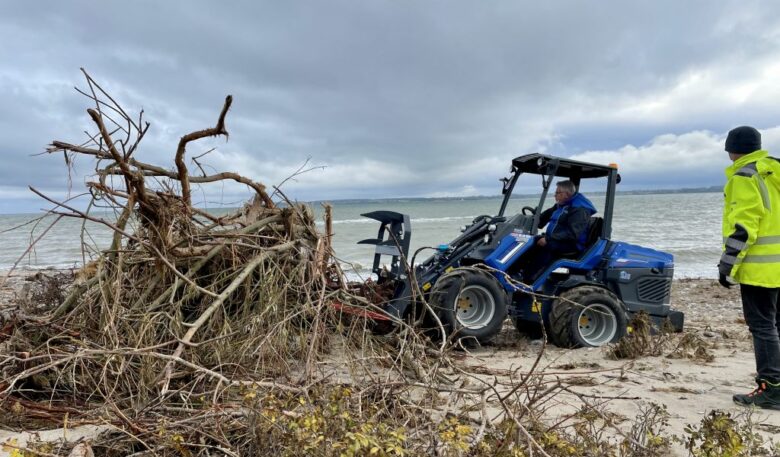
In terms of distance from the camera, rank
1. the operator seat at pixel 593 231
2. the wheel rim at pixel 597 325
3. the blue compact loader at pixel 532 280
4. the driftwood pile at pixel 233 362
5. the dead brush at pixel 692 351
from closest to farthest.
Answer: the driftwood pile at pixel 233 362, the dead brush at pixel 692 351, the blue compact loader at pixel 532 280, the wheel rim at pixel 597 325, the operator seat at pixel 593 231

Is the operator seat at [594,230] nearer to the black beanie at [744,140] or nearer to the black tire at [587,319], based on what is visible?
the black tire at [587,319]

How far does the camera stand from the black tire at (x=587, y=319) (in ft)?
18.3

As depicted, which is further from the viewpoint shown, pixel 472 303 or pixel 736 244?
pixel 472 303

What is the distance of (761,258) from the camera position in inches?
147

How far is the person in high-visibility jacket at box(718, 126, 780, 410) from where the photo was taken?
12.1 feet

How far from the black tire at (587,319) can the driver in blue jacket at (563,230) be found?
502mm

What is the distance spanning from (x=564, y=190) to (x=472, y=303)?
5.82 ft

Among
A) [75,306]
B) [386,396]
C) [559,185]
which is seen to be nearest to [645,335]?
[559,185]

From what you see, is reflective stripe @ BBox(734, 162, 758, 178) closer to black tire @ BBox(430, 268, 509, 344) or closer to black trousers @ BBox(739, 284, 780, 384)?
black trousers @ BBox(739, 284, 780, 384)

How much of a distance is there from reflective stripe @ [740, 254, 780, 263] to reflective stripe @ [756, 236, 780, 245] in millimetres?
98

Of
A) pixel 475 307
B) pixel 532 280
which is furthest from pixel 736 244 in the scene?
pixel 475 307

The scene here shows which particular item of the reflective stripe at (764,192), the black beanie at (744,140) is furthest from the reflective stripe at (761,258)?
the black beanie at (744,140)

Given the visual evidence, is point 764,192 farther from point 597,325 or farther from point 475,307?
point 475,307

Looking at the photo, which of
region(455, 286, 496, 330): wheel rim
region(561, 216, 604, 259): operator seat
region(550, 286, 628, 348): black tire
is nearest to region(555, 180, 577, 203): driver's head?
region(561, 216, 604, 259): operator seat
